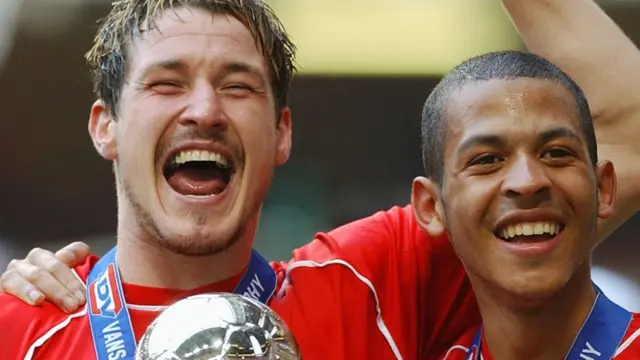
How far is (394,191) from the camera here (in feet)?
16.9

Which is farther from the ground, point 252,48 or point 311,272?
point 252,48

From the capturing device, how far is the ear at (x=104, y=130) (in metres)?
1.95

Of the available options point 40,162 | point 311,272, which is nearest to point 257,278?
point 311,272

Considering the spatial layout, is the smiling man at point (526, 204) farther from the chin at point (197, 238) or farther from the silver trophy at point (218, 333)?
the silver trophy at point (218, 333)

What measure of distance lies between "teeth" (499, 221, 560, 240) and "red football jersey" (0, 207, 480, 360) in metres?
0.34

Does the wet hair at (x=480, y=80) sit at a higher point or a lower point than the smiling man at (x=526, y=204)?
higher

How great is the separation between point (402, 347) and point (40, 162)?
360 centimetres

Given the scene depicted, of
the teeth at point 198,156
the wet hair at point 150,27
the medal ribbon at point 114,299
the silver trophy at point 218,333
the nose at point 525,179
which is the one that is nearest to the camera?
the silver trophy at point 218,333

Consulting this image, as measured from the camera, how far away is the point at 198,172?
75.5 inches

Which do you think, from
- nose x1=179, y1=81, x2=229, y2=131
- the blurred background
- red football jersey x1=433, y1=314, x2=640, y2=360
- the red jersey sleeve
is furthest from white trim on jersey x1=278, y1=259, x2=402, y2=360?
the blurred background

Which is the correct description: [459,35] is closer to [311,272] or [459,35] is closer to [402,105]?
[402,105]

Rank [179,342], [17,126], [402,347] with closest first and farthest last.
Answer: [179,342], [402,347], [17,126]

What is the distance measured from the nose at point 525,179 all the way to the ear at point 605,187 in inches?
7.4

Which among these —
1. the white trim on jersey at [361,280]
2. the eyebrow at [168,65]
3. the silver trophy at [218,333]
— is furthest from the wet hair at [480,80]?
the silver trophy at [218,333]
